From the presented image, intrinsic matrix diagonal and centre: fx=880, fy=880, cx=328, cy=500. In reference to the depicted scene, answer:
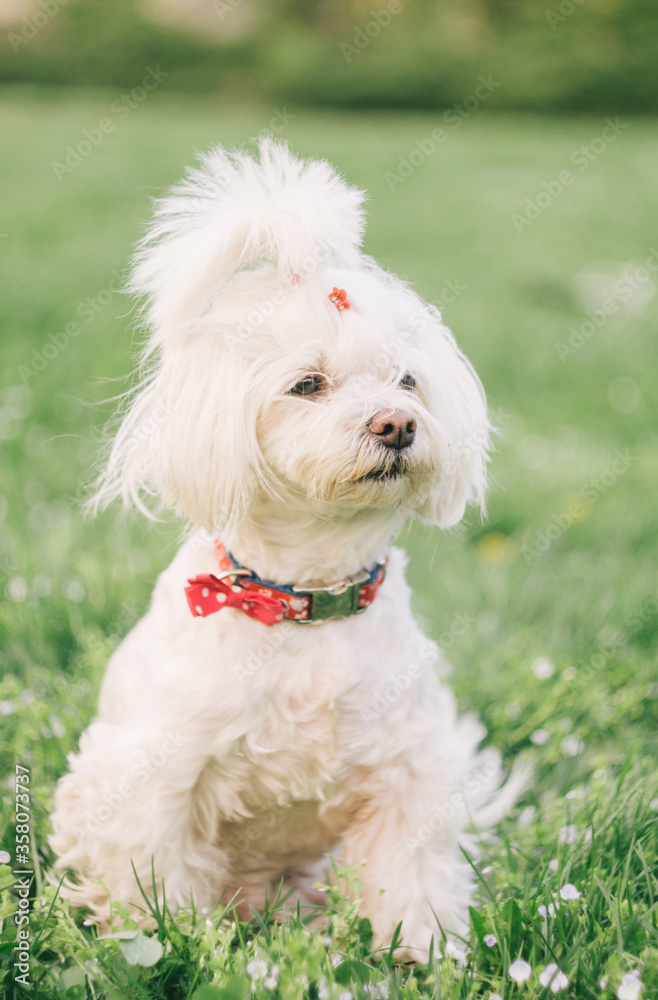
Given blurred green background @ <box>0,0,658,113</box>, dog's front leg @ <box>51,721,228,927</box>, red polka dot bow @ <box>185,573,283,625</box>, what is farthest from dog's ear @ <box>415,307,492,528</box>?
blurred green background @ <box>0,0,658,113</box>

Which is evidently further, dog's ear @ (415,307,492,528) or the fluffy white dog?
dog's ear @ (415,307,492,528)

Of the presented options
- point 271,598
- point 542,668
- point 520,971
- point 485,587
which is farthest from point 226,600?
point 485,587

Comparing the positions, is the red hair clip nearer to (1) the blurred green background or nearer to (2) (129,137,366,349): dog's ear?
(2) (129,137,366,349): dog's ear

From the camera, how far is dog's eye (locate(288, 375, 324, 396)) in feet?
5.79

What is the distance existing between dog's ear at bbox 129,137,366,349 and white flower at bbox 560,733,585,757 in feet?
4.86

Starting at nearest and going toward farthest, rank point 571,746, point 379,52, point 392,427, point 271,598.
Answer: point 392,427 < point 271,598 < point 571,746 < point 379,52

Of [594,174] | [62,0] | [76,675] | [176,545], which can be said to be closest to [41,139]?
[594,174]

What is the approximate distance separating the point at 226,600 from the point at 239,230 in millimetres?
746

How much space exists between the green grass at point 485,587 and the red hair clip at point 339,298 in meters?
1.18

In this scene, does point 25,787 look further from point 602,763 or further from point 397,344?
point 602,763

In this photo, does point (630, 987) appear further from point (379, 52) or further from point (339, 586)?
point (379, 52)

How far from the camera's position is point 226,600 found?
184 cm

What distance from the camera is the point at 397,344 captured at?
184cm

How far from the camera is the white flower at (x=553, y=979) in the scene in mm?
1555
